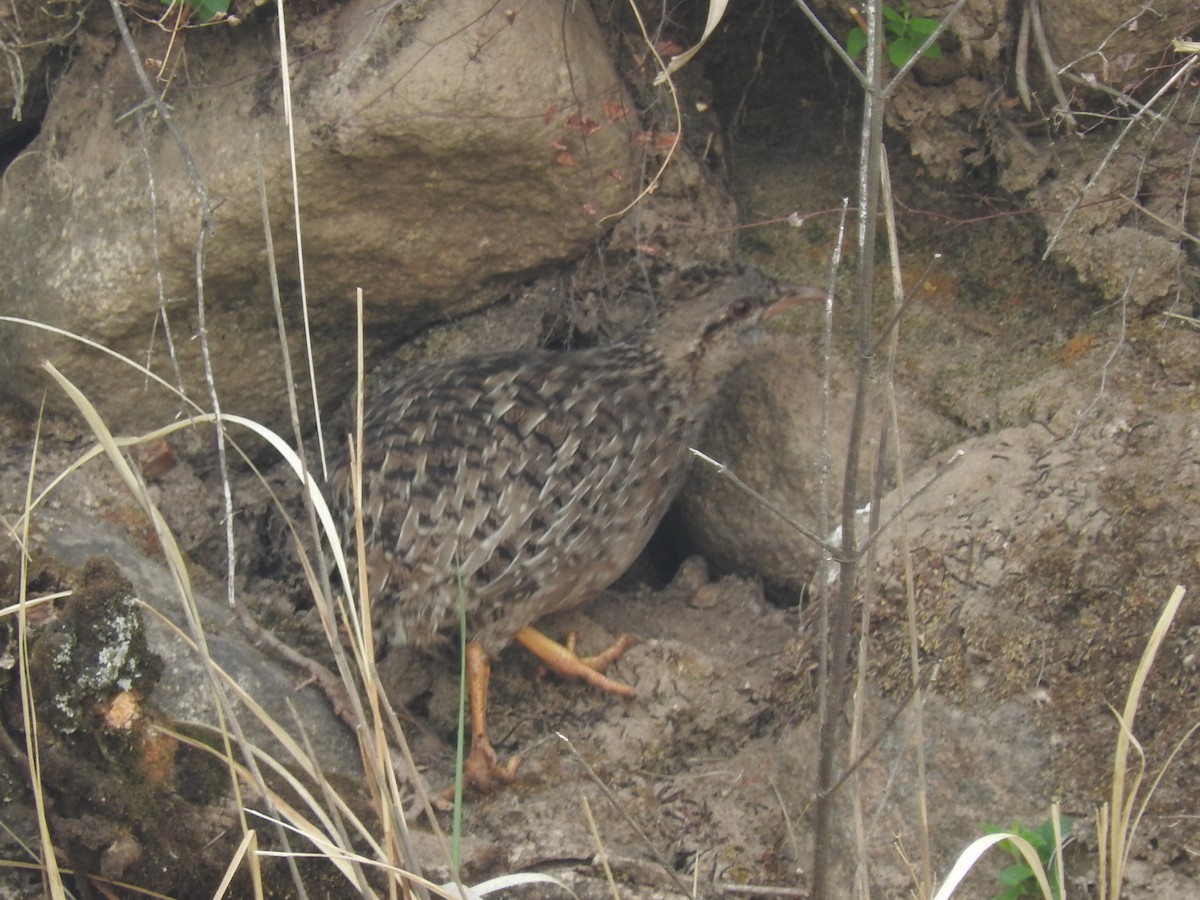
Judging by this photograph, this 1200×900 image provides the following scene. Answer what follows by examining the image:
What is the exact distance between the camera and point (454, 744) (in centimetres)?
377

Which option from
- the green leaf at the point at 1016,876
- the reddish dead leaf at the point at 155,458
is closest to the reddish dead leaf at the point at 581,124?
the reddish dead leaf at the point at 155,458

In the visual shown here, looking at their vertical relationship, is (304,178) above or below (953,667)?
above

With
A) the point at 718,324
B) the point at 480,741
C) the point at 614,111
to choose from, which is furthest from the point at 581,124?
the point at 480,741

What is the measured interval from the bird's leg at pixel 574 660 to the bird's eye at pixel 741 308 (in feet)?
3.63

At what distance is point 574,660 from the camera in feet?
12.5

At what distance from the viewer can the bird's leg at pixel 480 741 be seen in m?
3.52

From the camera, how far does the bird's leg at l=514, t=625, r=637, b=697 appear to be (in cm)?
376

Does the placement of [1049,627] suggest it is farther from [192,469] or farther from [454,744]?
[192,469]

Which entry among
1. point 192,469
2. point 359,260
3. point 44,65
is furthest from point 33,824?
point 44,65

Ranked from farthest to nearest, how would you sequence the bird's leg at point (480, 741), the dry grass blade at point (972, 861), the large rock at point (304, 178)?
the large rock at point (304, 178), the bird's leg at point (480, 741), the dry grass blade at point (972, 861)

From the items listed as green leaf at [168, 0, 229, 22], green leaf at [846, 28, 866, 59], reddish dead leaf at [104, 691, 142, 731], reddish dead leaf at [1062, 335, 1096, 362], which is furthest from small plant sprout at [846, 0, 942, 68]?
reddish dead leaf at [104, 691, 142, 731]

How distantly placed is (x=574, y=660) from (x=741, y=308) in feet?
4.12

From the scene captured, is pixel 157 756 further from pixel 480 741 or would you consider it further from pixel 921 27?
pixel 921 27

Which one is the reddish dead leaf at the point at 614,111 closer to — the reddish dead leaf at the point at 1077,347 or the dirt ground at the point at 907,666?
the dirt ground at the point at 907,666
